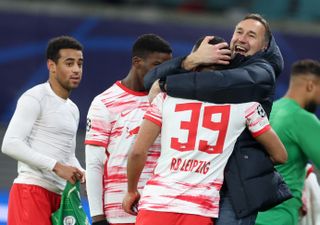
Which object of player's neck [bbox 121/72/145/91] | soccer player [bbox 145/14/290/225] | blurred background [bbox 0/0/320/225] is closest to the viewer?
soccer player [bbox 145/14/290/225]

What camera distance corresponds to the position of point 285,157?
536cm

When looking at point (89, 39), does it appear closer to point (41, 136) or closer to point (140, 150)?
point (41, 136)

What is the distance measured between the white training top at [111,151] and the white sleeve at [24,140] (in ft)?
1.53

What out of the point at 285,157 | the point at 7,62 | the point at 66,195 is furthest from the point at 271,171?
the point at 7,62

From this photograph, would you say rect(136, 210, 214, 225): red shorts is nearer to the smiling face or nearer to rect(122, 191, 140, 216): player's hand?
rect(122, 191, 140, 216): player's hand

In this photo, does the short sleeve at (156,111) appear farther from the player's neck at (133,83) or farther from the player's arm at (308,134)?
the player's arm at (308,134)

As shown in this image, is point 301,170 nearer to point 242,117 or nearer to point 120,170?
point 120,170

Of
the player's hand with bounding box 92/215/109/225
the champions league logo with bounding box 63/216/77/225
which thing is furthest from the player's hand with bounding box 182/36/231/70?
the champions league logo with bounding box 63/216/77/225

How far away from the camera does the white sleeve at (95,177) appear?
6148 mm

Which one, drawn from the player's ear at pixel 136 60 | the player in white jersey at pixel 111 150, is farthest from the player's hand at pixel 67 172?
the player's ear at pixel 136 60

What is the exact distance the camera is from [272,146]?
5312 millimetres

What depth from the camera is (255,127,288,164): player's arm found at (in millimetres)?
5285

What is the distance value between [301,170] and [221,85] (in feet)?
7.37

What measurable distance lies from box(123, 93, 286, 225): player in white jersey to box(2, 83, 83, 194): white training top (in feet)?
4.92
